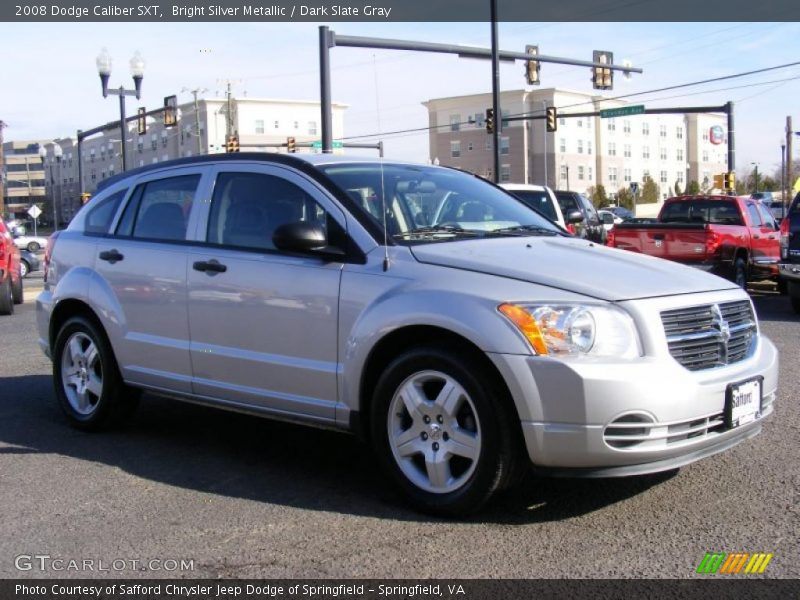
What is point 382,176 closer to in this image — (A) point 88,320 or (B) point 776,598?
(A) point 88,320

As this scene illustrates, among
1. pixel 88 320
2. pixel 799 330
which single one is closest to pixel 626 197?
pixel 799 330

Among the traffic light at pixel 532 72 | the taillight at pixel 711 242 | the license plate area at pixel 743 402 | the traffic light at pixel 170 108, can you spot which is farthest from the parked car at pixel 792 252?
the traffic light at pixel 170 108

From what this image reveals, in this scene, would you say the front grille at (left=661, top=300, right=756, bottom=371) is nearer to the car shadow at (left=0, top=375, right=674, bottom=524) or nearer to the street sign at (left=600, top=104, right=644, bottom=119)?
the car shadow at (left=0, top=375, right=674, bottom=524)

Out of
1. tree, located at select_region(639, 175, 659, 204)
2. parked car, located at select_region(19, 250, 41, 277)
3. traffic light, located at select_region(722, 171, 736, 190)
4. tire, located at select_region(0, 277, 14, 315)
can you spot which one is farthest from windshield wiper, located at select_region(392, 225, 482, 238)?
tree, located at select_region(639, 175, 659, 204)

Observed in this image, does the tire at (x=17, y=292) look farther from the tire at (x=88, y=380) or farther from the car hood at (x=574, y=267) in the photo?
the car hood at (x=574, y=267)

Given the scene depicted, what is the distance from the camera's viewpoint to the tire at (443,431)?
4.05m

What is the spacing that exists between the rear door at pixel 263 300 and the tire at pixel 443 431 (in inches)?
17.3

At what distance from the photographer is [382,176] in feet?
16.8

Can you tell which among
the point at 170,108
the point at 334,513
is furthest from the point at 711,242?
the point at 170,108

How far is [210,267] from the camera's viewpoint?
5254 mm

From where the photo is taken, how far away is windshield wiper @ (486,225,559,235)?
5.15m

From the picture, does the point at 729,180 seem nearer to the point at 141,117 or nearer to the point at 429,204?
the point at 141,117

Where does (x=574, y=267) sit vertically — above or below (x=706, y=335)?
above

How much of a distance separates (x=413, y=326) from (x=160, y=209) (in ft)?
7.79
